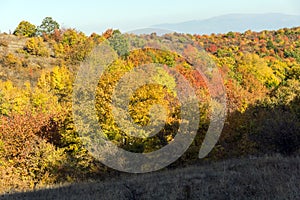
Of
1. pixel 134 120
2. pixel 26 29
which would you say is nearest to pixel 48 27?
pixel 26 29

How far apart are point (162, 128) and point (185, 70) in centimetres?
4804

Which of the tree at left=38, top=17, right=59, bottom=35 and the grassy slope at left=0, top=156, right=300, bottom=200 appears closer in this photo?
the grassy slope at left=0, top=156, right=300, bottom=200

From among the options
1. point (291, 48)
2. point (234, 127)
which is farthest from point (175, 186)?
point (291, 48)

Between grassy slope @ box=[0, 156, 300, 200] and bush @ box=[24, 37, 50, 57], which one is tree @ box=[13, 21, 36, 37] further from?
grassy slope @ box=[0, 156, 300, 200]

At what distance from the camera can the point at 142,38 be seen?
116 m

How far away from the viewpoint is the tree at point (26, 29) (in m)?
127

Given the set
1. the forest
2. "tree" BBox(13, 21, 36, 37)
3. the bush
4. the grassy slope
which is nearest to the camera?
the grassy slope

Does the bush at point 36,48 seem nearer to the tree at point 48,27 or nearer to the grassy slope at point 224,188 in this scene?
the tree at point 48,27

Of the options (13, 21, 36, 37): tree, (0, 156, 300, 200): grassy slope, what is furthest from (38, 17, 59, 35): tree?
(0, 156, 300, 200): grassy slope

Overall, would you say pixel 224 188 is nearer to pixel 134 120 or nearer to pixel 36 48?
pixel 134 120

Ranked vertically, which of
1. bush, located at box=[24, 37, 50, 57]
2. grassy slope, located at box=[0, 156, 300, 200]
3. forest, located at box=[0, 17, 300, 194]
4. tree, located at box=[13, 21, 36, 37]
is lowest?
forest, located at box=[0, 17, 300, 194]

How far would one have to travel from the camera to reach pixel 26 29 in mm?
127875

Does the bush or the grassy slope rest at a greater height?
the bush

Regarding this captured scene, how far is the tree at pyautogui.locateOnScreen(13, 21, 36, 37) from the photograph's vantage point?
12694 centimetres
